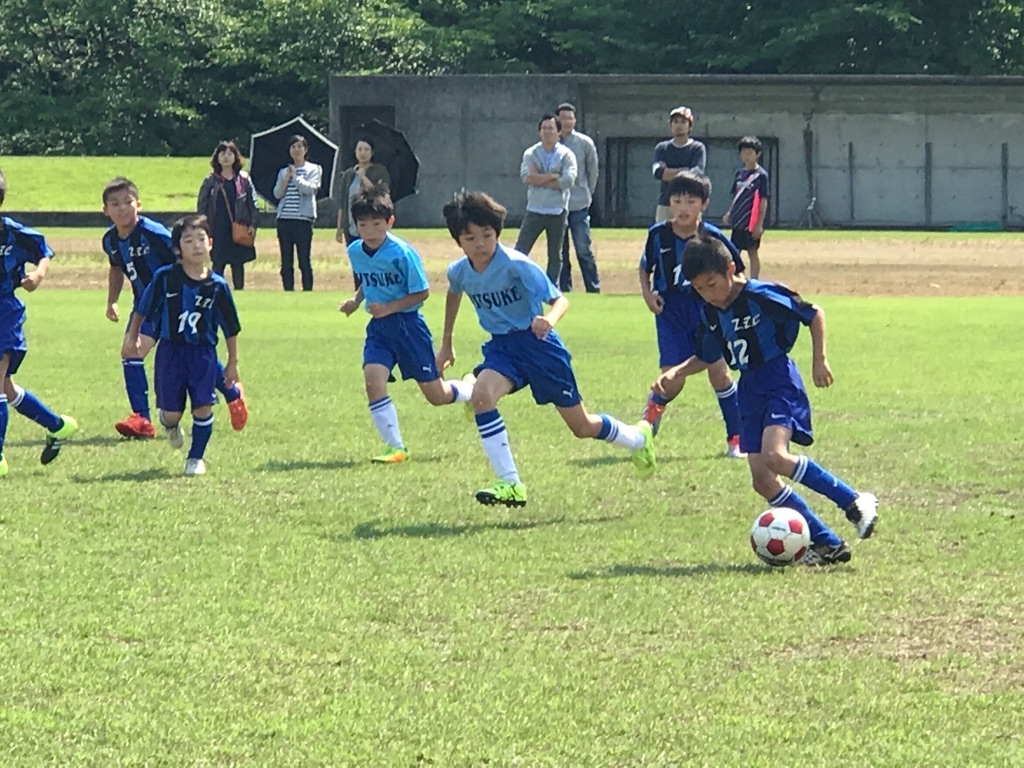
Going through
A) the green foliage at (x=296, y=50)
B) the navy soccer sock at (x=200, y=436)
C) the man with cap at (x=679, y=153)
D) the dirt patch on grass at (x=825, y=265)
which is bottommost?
the dirt patch on grass at (x=825, y=265)

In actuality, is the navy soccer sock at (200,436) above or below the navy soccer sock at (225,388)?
below

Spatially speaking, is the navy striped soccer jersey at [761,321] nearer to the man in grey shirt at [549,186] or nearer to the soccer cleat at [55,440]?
the soccer cleat at [55,440]

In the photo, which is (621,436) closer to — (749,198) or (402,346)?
(402,346)

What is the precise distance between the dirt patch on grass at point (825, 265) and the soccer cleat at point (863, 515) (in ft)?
51.9

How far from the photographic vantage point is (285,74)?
52375 mm

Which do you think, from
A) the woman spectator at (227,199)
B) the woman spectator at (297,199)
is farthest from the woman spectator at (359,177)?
the woman spectator at (227,199)

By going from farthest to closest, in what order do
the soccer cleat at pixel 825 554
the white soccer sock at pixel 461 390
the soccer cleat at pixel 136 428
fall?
the soccer cleat at pixel 136 428 → the white soccer sock at pixel 461 390 → the soccer cleat at pixel 825 554

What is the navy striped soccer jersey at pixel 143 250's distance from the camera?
11.0m

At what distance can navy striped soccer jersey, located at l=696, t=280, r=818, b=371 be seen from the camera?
7262 millimetres

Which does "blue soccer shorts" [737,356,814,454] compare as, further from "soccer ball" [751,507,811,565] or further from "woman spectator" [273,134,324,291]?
"woman spectator" [273,134,324,291]

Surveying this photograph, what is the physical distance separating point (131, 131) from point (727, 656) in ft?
161

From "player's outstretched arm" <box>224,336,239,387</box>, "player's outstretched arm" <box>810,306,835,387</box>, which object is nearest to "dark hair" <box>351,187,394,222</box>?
"player's outstretched arm" <box>224,336,239,387</box>

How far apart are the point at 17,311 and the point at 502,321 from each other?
2947 mm

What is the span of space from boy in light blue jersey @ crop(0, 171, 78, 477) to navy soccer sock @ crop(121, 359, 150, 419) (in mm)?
1135
